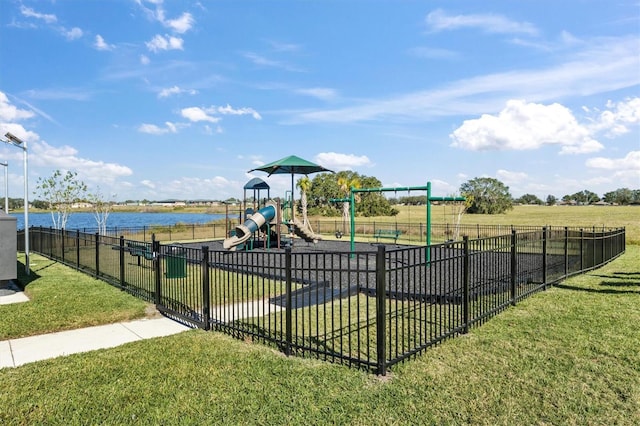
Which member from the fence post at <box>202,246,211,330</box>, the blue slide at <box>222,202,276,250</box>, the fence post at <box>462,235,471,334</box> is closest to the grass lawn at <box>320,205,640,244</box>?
the blue slide at <box>222,202,276,250</box>

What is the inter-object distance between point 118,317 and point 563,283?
994 cm

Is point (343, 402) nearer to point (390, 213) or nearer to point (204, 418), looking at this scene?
point (204, 418)

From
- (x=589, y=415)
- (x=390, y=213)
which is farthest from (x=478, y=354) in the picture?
(x=390, y=213)

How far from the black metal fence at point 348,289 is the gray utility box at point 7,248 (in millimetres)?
1926

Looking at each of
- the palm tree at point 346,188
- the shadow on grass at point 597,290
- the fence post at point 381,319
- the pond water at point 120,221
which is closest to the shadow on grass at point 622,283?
the shadow on grass at point 597,290

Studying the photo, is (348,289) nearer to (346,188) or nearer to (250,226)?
(250,226)

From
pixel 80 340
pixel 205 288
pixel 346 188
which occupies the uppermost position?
pixel 346 188

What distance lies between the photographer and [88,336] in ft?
20.2

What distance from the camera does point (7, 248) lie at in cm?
904

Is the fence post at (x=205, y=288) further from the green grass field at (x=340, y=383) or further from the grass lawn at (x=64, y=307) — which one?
the grass lawn at (x=64, y=307)

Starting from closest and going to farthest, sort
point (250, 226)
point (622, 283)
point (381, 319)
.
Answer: point (381, 319)
point (622, 283)
point (250, 226)

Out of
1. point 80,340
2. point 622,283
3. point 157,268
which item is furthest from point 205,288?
point 622,283

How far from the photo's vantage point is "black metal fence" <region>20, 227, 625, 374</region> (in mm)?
5078

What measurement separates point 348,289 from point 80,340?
13.1 ft
